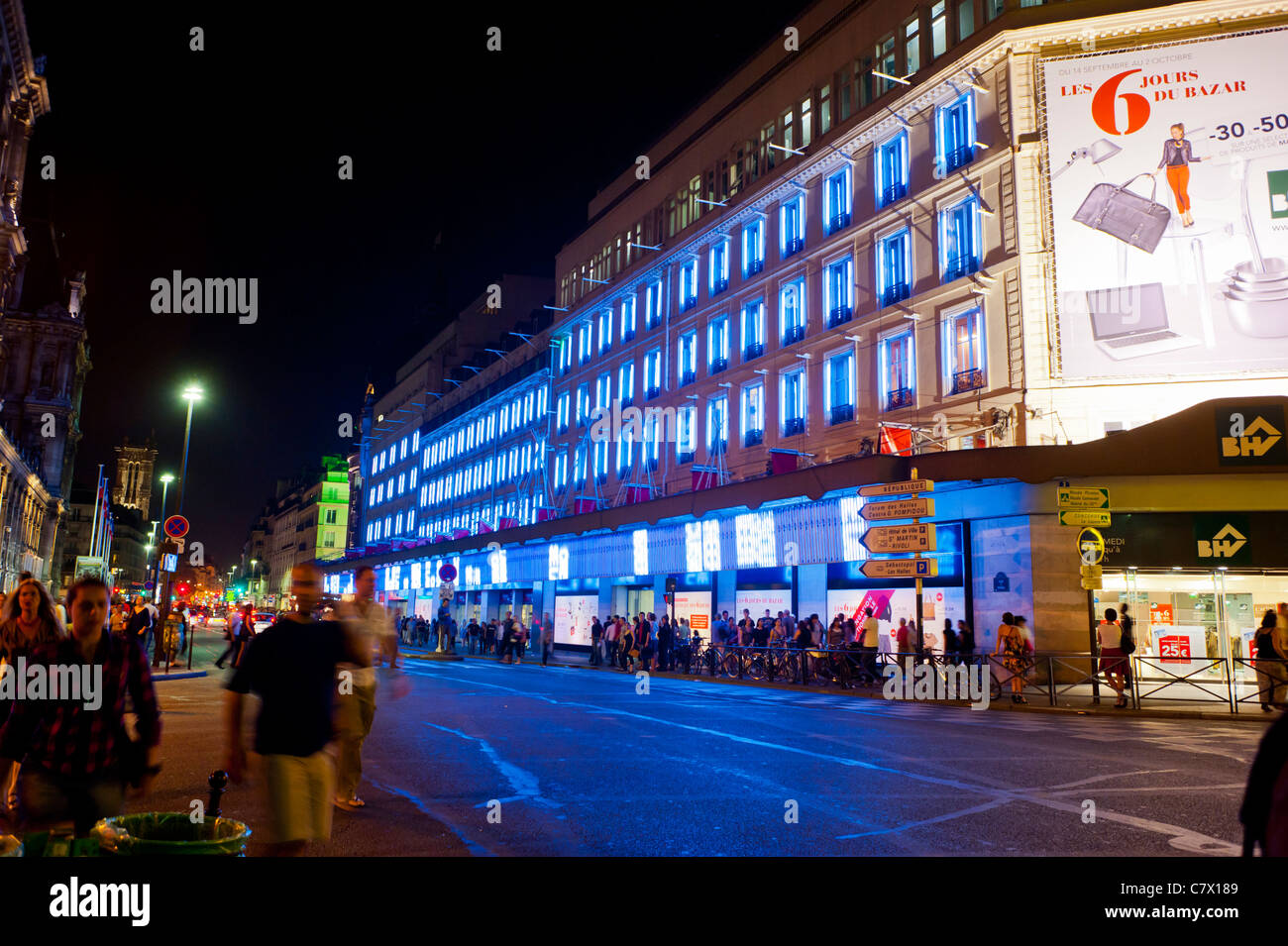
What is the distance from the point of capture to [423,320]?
316 ft

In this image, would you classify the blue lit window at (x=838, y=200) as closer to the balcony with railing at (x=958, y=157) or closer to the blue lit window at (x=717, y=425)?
the balcony with railing at (x=958, y=157)

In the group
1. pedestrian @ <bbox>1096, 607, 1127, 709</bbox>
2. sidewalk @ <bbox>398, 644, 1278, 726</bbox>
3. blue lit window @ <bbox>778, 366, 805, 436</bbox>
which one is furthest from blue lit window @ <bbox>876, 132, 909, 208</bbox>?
sidewalk @ <bbox>398, 644, 1278, 726</bbox>

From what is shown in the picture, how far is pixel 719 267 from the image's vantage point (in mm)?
36969

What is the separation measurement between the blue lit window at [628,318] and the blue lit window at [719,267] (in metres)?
6.65

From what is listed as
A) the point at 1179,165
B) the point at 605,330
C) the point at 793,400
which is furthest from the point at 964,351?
the point at 605,330

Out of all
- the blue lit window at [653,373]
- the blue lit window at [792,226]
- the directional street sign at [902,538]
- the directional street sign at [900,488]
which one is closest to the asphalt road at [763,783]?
the directional street sign at [902,538]

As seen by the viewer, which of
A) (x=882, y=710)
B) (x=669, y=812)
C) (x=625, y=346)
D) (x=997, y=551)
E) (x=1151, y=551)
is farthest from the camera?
(x=625, y=346)

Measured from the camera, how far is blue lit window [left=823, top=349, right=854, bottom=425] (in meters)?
28.9

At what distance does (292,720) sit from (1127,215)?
24817 millimetres

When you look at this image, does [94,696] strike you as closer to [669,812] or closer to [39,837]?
[39,837]

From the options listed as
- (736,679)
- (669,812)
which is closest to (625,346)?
(736,679)

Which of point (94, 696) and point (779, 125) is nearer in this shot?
point (94, 696)
